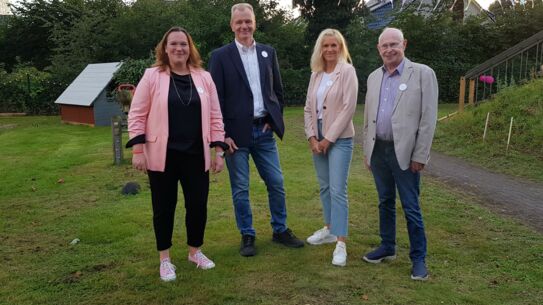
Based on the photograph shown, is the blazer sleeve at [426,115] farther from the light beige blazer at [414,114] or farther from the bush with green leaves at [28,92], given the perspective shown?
→ the bush with green leaves at [28,92]

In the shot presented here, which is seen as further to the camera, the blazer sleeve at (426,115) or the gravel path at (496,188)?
the gravel path at (496,188)

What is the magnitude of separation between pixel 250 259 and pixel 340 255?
750 mm

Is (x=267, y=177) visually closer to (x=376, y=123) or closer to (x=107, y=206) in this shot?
(x=376, y=123)

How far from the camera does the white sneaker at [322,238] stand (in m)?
4.56

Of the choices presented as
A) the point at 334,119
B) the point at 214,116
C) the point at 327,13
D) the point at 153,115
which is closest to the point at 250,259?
the point at 214,116

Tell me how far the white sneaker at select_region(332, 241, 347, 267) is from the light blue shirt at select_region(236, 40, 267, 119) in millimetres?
1267

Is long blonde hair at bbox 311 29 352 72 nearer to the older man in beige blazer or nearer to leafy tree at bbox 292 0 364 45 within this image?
the older man in beige blazer

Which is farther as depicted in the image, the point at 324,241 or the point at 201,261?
the point at 324,241

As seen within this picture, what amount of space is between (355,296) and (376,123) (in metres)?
1.29

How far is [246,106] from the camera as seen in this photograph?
411 centimetres

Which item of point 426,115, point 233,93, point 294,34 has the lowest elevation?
Result: point 426,115

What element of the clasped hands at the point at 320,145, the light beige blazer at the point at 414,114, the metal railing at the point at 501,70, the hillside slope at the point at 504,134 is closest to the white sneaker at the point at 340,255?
the clasped hands at the point at 320,145

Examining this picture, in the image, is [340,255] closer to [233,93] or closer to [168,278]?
[168,278]

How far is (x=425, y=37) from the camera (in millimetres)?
21641
